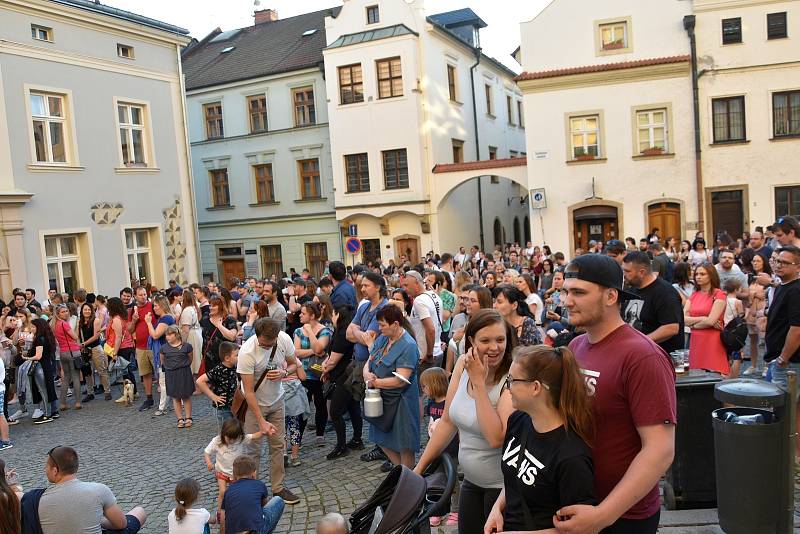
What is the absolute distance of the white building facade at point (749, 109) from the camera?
74.8 ft

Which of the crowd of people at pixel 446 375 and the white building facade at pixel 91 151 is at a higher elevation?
the white building facade at pixel 91 151

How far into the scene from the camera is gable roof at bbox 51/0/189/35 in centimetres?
1999

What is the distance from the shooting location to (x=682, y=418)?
16.9 ft

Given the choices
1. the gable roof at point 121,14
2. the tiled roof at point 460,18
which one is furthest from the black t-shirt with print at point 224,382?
the tiled roof at point 460,18

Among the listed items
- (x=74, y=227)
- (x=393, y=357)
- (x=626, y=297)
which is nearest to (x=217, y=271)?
(x=74, y=227)

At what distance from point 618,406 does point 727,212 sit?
23591 millimetres

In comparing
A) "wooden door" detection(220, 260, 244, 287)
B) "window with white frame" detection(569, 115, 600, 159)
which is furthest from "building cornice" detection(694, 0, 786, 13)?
"wooden door" detection(220, 260, 244, 287)

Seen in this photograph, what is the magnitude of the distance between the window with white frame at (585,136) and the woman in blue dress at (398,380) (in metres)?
20.1

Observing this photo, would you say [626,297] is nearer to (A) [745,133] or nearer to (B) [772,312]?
(B) [772,312]

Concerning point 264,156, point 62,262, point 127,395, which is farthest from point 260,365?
point 264,156

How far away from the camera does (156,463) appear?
798 cm

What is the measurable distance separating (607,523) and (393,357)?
3.82 metres

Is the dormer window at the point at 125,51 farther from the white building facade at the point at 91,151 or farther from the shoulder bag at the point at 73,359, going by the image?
the shoulder bag at the point at 73,359

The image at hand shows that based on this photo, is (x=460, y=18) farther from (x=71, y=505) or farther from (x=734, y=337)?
(x=71, y=505)
